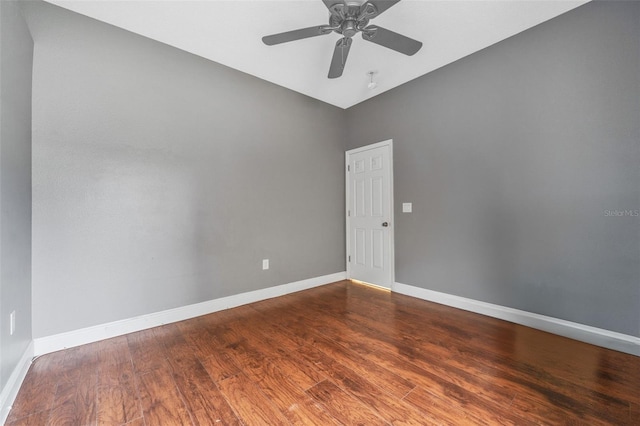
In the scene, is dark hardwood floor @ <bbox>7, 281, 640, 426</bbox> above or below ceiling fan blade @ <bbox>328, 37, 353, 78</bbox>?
below


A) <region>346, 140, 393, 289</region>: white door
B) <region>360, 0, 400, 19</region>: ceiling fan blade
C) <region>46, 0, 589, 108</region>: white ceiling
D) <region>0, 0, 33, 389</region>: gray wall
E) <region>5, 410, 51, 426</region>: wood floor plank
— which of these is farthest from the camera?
<region>346, 140, 393, 289</region>: white door

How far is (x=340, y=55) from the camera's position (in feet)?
7.17

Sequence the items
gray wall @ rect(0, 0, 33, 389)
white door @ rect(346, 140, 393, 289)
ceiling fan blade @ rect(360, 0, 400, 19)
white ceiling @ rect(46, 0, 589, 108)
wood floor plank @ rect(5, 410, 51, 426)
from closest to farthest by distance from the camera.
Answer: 1. wood floor plank @ rect(5, 410, 51, 426)
2. gray wall @ rect(0, 0, 33, 389)
3. ceiling fan blade @ rect(360, 0, 400, 19)
4. white ceiling @ rect(46, 0, 589, 108)
5. white door @ rect(346, 140, 393, 289)

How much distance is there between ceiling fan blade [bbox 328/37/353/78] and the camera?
2.03 metres

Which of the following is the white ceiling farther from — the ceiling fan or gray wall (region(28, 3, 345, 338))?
the ceiling fan

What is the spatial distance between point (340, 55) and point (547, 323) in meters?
2.95

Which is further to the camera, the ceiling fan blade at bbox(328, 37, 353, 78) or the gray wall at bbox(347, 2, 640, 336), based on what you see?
the ceiling fan blade at bbox(328, 37, 353, 78)

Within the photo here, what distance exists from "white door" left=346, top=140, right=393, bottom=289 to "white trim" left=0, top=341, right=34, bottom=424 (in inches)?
131

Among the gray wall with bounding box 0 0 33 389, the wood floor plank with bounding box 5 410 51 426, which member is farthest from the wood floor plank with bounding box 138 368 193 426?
the gray wall with bounding box 0 0 33 389

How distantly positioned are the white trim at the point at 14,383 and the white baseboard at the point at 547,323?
11.1ft

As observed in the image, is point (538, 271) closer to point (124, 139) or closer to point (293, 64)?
point (293, 64)

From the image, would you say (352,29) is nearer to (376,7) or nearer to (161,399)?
(376,7)

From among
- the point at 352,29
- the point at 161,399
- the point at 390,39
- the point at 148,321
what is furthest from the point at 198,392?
the point at 390,39

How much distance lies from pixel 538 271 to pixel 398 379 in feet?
5.58
